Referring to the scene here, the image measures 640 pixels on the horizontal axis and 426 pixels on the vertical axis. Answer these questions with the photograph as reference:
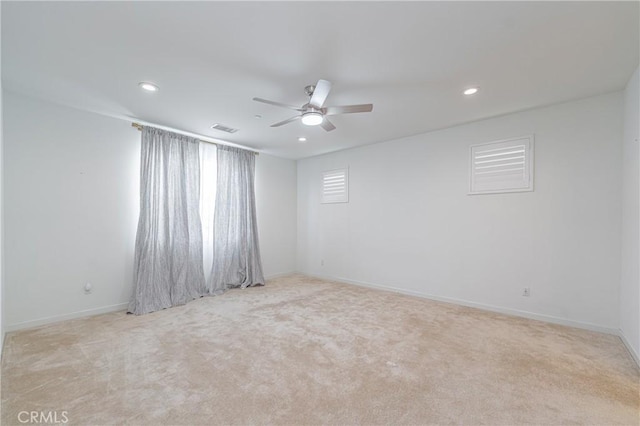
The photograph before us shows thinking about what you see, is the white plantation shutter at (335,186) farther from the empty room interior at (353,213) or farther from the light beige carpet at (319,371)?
the light beige carpet at (319,371)

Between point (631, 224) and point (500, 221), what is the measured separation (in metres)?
1.20

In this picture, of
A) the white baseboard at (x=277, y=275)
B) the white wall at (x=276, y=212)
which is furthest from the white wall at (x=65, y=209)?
the white baseboard at (x=277, y=275)

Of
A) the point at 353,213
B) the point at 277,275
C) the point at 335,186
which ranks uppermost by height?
the point at 335,186

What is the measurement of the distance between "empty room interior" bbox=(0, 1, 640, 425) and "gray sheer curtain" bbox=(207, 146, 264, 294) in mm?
40

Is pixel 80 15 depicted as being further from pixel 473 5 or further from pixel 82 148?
pixel 473 5

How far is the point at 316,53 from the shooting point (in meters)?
2.28

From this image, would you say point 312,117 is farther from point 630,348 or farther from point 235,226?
point 630,348

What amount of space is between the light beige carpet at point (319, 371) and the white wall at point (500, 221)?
48 centimetres

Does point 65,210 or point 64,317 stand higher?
point 65,210

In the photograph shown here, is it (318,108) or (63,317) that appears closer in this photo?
(318,108)

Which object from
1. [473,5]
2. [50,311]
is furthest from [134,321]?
[473,5]

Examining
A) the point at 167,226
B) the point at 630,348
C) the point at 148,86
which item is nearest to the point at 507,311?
the point at 630,348

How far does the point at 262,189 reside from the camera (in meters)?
5.72

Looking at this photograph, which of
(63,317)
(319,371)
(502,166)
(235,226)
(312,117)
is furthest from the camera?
(235,226)
